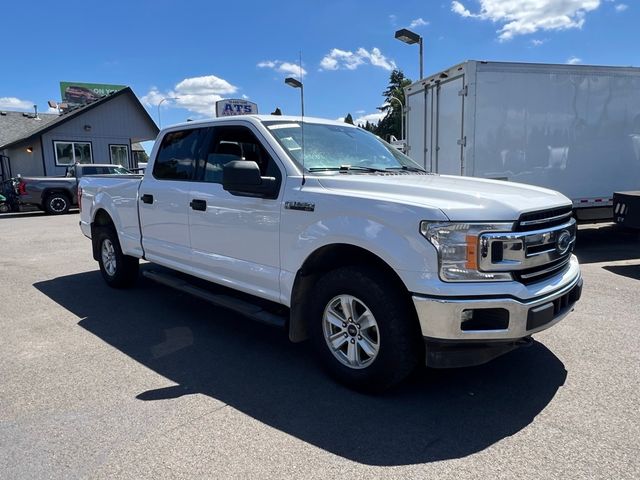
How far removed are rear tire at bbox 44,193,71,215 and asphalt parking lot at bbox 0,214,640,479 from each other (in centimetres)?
1471

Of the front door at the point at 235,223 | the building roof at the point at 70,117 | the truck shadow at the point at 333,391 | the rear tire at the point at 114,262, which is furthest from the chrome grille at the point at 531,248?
the building roof at the point at 70,117

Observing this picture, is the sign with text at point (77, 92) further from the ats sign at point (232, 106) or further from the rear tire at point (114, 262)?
the rear tire at point (114, 262)

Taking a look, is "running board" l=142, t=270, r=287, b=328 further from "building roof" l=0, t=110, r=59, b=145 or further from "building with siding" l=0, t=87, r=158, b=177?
"building roof" l=0, t=110, r=59, b=145

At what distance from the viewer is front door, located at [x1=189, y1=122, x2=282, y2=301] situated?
3.99 metres

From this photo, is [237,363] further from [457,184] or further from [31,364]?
[457,184]

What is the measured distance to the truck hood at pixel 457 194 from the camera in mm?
2998

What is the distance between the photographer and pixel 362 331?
3436 mm

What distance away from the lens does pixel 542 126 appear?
30.2 feet

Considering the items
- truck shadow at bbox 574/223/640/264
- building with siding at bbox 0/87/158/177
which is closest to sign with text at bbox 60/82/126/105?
building with siding at bbox 0/87/158/177

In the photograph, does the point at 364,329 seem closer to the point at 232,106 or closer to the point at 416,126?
the point at 416,126

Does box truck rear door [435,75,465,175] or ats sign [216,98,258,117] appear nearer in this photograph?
box truck rear door [435,75,465,175]

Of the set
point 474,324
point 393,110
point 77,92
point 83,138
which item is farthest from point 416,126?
point 393,110

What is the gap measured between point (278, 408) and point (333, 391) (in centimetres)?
44

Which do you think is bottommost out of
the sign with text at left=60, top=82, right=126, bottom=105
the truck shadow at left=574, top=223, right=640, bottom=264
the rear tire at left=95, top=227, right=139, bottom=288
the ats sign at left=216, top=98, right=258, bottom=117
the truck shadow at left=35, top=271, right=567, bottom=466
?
the truck shadow at left=574, top=223, right=640, bottom=264
